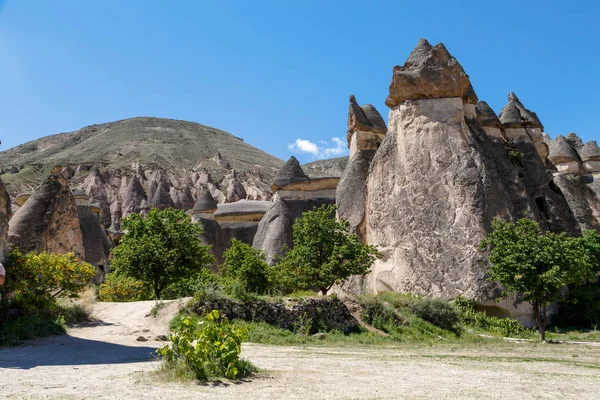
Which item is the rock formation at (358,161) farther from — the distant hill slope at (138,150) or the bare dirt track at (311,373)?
the distant hill slope at (138,150)

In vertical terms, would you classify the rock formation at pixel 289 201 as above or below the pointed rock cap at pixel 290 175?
below

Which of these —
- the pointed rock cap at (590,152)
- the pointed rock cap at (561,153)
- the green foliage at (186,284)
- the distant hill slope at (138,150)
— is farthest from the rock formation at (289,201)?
the distant hill slope at (138,150)

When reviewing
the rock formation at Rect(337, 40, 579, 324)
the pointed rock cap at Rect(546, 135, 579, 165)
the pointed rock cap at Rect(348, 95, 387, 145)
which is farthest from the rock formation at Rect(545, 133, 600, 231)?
the pointed rock cap at Rect(348, 95, 387, 145)

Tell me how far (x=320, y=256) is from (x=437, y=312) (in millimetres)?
3687

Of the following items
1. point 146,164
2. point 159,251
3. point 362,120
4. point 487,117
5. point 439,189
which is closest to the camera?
point 159,251

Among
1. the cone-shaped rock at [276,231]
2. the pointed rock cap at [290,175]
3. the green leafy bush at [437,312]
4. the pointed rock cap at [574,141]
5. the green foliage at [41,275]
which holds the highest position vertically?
the pointed rock cap at [574,141]

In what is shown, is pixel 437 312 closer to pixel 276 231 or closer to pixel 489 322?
pixel 489 322

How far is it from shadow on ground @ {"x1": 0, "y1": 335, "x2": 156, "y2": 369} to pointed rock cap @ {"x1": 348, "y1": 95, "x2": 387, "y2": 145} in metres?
16.7

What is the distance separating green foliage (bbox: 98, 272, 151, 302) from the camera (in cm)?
1995

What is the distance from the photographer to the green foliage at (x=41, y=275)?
503 inches

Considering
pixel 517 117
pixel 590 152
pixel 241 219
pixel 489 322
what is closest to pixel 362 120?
pixel 517 117

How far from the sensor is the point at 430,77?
21.1m

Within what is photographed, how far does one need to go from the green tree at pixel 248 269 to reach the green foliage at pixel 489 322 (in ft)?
19.4

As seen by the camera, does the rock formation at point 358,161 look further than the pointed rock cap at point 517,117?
No
